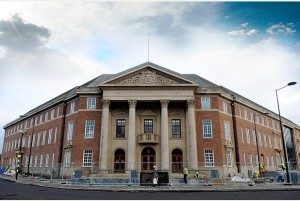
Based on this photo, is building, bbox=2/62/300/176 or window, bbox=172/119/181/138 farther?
window, bbox=172/119/181/138

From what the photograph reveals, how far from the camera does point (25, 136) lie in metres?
61.7

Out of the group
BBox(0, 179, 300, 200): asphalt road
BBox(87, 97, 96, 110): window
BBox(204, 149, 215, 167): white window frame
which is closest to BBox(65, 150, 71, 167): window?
BBox(87, 97, 96, 110): window

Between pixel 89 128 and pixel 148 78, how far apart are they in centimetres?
1159

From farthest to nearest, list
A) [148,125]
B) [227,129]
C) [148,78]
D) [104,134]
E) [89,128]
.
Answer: [227,129]
[148,125]
[89,128]
[148,78]
[104,134]

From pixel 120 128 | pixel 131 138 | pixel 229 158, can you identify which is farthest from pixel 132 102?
pixel 229 158

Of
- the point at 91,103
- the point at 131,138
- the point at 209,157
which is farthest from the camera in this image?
the point at 91,103

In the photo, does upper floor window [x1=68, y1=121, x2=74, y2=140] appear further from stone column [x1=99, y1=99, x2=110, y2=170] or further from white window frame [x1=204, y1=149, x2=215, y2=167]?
white window frame [x1=204, y1=149, x2=215, y2=167]

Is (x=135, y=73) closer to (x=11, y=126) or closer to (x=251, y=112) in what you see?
(x=251, y=112)

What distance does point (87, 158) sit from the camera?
128 feet

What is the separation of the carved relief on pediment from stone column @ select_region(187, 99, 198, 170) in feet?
14.4

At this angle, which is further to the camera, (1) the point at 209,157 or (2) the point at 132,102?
(1) the point at 209,157

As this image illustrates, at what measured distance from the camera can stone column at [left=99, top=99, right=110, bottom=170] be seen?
36.2 m

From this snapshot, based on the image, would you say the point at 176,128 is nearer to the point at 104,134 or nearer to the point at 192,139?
the point at 192,139

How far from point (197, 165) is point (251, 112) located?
21161 millimetres
